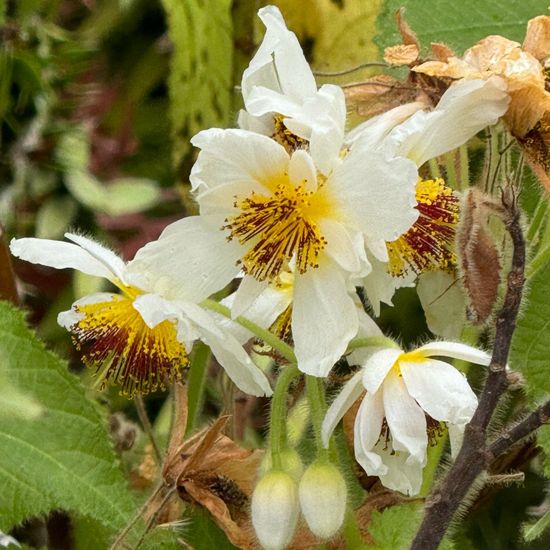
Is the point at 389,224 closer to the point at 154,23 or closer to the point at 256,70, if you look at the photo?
the point at 256,70

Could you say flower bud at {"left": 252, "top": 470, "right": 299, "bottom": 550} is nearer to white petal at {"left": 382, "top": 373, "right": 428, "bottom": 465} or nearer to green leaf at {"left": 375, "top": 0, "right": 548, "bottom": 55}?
white petal at {"left": 382, "top": 373, "right": 428, "bottom": 465}

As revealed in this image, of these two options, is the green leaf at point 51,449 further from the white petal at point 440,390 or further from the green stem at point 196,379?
the white petal at point 440,390

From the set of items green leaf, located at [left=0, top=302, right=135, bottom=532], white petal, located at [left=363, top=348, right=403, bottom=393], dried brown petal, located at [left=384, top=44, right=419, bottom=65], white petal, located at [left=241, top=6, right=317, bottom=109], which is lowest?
green leaf, located at [left=0, top=302, right=135, bottom=532]

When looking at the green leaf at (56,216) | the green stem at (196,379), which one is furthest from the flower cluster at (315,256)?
the green leaf at (56,216)

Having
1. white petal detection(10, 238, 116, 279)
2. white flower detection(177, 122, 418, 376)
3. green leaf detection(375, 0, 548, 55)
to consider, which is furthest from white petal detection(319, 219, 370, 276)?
green leaf detection(375, 0, 548, 55)

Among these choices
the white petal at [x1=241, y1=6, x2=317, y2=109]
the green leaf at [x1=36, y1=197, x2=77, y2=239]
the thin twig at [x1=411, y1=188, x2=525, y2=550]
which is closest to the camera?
the thin twig at [x1=411, y1=188, x2=525, y2=550]

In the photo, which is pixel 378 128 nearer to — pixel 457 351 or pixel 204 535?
pixel 457 351

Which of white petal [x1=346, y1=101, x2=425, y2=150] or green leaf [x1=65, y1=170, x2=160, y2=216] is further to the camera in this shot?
green leaf [x1=65, y1=170, x2=160, y2=216]
